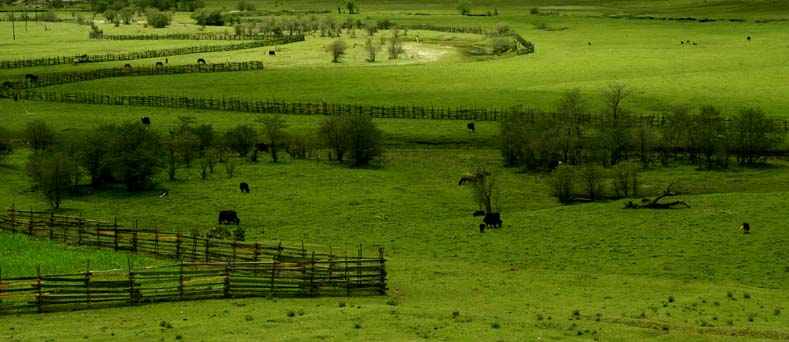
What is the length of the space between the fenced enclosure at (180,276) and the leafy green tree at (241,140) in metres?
27.6

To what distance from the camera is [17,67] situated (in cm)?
11425

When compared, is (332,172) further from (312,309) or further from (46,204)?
(312,309)

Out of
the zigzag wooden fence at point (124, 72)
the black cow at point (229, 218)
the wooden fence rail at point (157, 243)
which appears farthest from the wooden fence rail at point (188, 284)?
the zigzag wooden fence at point (124, 72)

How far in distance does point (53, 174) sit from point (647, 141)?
125 ft

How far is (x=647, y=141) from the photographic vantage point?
71688mm

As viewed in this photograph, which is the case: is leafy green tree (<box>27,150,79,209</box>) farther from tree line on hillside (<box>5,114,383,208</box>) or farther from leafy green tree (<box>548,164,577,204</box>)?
leafy green tree (<box>548,164,577,204</box>)

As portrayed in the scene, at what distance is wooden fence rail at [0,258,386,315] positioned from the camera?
104ft

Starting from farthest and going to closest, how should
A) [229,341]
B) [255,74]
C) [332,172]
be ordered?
1. [255,74]
2. [332,172]
3. [229,341]

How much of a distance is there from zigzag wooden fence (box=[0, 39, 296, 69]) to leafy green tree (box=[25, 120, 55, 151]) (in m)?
44.6

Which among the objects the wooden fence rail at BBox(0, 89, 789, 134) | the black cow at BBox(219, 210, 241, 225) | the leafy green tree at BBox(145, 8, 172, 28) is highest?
the leafy green tree at BBox(145, 8, 172, 28)

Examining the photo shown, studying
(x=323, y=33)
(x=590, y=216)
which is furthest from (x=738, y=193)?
(x=323, y=33)

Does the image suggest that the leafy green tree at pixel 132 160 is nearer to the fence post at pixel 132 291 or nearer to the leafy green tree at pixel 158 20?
the fence post at pixel 132 291

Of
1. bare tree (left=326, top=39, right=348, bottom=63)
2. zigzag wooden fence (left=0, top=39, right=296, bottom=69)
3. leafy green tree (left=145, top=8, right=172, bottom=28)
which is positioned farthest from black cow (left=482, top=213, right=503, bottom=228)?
leafy green tree (left=145, top=8, right=172, bottom=28)

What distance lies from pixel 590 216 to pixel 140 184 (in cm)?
2545
